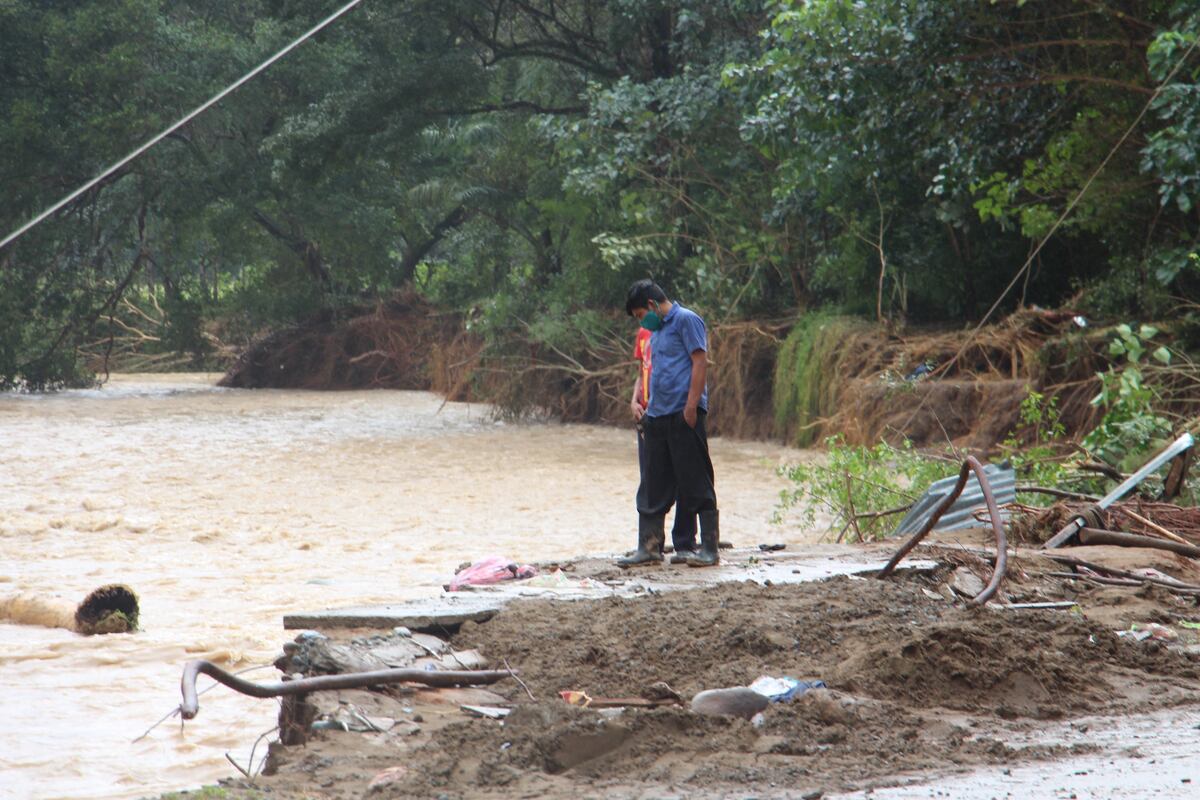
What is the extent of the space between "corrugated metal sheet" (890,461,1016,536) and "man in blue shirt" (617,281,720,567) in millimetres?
1754

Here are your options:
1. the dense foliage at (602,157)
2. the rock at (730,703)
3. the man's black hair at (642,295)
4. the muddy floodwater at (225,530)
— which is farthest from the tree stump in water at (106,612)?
the dense foliage at (602,157)

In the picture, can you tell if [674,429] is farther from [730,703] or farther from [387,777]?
[387,777]

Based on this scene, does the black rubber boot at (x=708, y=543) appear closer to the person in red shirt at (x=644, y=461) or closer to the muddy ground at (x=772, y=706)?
the person in red shirt at (x=644, y=461)

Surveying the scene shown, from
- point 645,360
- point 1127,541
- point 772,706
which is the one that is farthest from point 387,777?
point 1127,541

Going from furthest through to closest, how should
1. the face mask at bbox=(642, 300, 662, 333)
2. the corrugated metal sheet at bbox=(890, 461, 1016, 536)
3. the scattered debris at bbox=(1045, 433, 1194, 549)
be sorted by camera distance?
the corrugated metal sheet at bbox=(890, 461, 1016, 536), the scattered debris at bbox=(1045, 433, 1194, 549), the face mask at bbox=(642, 300, 662, 333)

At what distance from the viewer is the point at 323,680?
426 cm

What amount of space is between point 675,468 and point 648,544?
429 millimetres

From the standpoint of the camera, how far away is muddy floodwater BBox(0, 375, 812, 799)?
209 inches

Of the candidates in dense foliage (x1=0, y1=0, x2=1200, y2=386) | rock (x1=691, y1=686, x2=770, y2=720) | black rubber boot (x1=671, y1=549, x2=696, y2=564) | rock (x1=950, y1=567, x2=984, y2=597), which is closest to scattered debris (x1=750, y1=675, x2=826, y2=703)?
rock (x1=691, y1=686, x2=770, y2=720)

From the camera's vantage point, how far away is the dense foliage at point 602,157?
12086mm

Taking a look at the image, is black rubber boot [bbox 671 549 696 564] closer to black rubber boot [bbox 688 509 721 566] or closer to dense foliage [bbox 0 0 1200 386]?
black rubber boot [bbox 688 509 721 566]

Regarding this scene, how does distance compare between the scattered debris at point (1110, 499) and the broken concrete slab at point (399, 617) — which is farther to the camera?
the scattered debris at point (1110, 499)

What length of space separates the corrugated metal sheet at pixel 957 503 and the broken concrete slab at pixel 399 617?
3.55m

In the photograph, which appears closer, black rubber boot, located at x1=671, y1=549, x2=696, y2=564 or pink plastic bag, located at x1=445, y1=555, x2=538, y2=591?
pink plastic bag, located at x1=445, y1=555, x2=538, y2=591
